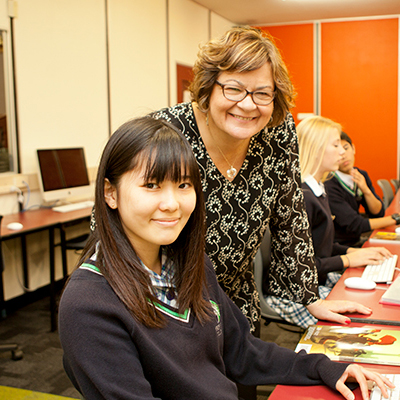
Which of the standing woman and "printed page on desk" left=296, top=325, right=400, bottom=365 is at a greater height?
the standing woman

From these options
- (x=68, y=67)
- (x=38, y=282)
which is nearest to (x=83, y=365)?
(x=38, y=282)

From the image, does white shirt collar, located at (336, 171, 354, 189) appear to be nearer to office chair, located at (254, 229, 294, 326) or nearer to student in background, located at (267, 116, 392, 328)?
student in background, located at (267, 116, 392, 328)

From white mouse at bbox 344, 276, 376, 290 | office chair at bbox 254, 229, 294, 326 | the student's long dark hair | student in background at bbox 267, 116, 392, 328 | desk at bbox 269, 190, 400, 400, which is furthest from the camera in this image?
office chair at bbox 254, 229, 294, 326

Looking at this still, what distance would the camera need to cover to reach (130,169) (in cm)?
104

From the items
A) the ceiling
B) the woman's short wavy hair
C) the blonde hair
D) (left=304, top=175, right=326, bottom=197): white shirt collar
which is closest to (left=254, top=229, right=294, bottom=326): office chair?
(left=304, top=175, right=326, bottom=197): white shirt collar

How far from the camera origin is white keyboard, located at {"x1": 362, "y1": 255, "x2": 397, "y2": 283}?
A: 1.98 m

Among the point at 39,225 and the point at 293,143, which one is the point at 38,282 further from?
the point at 293,143

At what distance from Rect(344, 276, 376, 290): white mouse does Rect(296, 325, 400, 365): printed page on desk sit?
1.43 ft

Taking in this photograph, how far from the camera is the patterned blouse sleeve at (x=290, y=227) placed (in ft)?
5.34

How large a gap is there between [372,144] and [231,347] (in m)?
7.55

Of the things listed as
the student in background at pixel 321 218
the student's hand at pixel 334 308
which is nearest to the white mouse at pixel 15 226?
the student in background at pixel 321 218

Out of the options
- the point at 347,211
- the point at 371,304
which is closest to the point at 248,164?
the point at 371,304

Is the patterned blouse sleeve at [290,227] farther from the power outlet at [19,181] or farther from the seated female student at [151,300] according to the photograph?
the power outlet at [19,181]

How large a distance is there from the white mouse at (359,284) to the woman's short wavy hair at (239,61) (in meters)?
0.78
